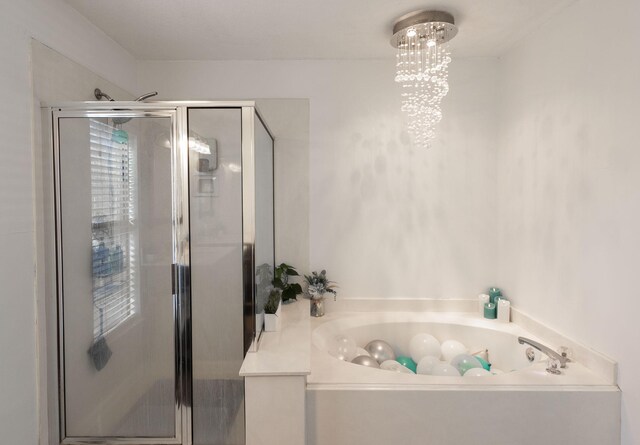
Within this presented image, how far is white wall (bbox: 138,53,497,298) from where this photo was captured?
2617 mm

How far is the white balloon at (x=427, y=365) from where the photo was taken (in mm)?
2119

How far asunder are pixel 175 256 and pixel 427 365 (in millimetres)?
1515

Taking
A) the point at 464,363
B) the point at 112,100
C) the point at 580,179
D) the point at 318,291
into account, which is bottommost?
the point at 464,363

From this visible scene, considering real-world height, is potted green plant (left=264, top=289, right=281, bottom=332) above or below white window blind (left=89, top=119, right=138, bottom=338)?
below

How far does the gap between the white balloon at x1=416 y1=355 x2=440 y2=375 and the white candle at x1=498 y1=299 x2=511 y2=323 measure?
0.61 metres

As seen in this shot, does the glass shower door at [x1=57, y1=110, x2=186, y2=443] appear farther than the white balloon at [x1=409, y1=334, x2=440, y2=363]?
→ No

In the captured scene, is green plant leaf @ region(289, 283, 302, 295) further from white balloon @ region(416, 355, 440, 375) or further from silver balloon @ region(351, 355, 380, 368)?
white balloon @ region(416, 355, 440, 375)

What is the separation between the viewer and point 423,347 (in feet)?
7.86

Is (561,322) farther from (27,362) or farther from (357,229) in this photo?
(27,362)

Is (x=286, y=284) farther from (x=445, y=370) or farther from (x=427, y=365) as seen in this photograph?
(x=445, y=370)

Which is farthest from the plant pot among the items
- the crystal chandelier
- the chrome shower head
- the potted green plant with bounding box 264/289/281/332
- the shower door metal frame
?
the crystal chandelier

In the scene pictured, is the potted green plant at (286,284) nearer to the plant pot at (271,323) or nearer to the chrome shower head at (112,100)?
the plant pot at (271,323)

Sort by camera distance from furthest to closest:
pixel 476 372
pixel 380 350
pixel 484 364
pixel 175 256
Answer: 1. pixel 380 350
2. pixel 484 364
3. pixel 476 372
4. pixel 175 256

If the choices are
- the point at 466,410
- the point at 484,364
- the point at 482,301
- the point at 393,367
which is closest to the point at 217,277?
the point at 393,367
